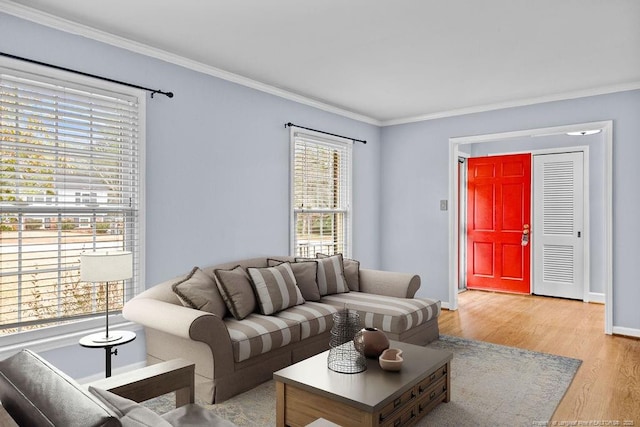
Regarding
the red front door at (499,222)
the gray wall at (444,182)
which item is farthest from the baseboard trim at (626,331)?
the red front door at (499,222)

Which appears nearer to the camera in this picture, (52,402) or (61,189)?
(52,402)

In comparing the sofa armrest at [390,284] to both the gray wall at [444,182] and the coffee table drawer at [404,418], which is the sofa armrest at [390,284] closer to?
the gray wall at [444,182]

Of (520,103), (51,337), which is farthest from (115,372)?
(520,103)

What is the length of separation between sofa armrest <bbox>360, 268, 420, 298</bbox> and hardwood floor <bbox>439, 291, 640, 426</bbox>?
69cm

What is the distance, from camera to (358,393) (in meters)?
2.18

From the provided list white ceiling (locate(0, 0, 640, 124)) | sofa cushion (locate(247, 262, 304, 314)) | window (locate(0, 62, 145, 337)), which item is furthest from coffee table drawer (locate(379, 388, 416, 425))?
white ceiling (locate(0, 0, 640, 124))

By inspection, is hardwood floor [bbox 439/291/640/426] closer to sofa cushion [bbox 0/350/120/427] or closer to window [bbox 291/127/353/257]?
window [bbox 291/127/353/257]

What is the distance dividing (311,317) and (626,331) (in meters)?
3.30

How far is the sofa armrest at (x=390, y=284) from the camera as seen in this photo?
14.4 ft

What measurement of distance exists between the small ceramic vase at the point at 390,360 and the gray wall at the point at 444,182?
10.7 feet

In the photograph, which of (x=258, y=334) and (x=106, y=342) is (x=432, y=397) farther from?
(x=106, y=342)

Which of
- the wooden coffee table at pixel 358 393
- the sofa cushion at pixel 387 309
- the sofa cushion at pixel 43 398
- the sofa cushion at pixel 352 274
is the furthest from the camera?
the sofa cushion at pixel 352 274

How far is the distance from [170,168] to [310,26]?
159 cm

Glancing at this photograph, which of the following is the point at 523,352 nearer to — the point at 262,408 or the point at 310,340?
the point at 310,340
